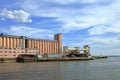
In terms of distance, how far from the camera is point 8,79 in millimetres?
57812

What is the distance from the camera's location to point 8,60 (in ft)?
631

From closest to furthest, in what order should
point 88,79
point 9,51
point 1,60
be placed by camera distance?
1. point 88,79
2. point 1,60
3. point 9,51

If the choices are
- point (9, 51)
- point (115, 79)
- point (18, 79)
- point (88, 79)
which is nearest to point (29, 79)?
point (18, 79)

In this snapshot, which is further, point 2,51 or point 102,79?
point 2,51

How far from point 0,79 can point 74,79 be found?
15.9 m

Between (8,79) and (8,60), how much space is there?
5404 inches

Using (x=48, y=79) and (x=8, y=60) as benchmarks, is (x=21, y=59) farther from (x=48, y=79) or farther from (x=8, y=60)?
(x=48, y=79)

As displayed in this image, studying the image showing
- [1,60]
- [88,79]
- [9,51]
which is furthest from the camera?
[9,51]

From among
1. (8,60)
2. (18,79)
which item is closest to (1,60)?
(8,60)

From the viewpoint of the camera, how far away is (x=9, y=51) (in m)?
200

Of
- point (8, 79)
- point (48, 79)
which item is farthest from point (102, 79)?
point (8, 79)

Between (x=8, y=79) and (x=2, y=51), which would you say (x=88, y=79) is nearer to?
(x=8, y=79)

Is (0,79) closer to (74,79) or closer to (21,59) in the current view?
(74,79)

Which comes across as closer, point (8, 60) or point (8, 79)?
point (8, 79)
